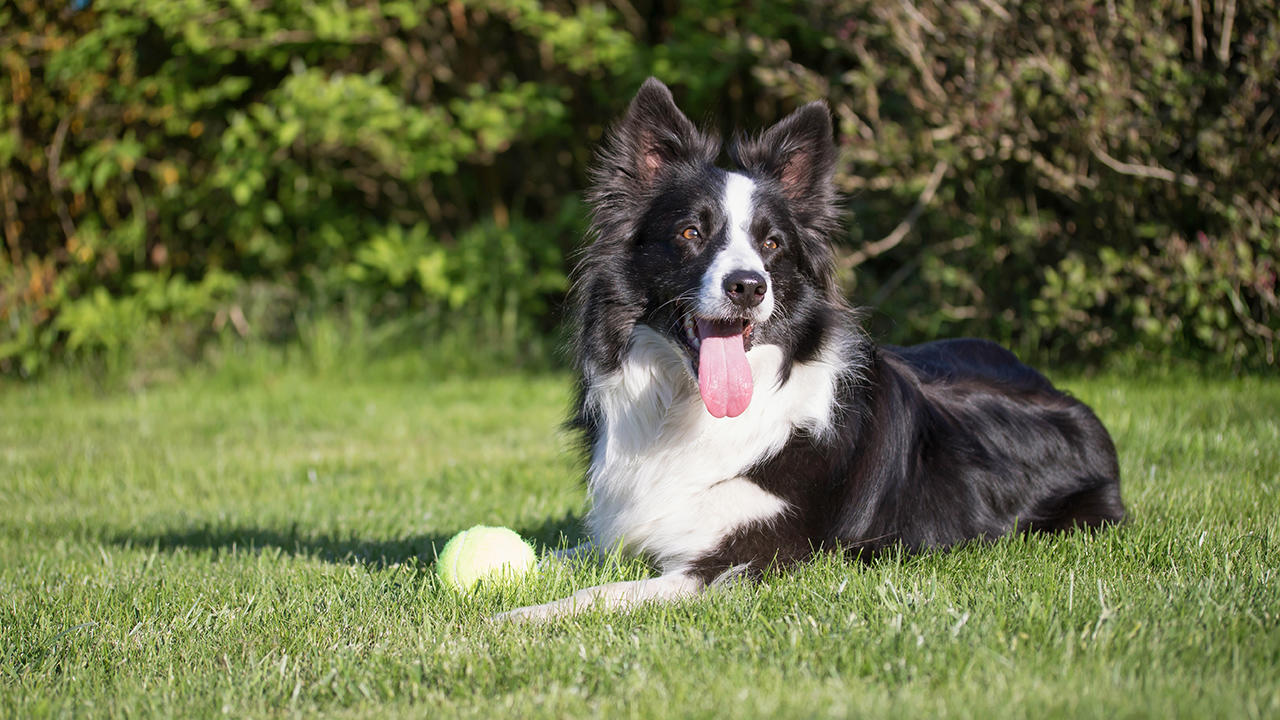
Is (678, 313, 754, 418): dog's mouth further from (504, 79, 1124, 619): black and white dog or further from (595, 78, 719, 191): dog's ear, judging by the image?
(595, 78, 719, 191): dog's ear

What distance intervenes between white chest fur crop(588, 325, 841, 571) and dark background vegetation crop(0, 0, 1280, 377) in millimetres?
3002

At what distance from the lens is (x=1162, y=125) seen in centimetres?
716

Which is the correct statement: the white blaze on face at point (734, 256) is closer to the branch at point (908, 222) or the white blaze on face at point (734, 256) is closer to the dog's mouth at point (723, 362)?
the dog's mouth at point (723, 362)

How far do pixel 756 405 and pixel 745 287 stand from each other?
0.45 meters

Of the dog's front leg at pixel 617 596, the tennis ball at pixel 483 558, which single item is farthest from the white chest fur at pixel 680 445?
the tennis ball at pixel 483 558

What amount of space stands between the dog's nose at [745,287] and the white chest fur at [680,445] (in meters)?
0.27

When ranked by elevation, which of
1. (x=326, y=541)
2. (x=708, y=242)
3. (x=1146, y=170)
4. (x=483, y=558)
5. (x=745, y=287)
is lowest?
(x=326, y=541)

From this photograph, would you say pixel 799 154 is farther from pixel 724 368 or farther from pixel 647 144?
pixel 724 368

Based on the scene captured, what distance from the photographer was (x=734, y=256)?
3.73 metres

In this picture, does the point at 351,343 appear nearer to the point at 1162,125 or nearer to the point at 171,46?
the point at 171,46

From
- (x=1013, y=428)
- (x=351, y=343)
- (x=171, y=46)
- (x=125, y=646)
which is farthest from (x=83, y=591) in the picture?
(x=171, y=46)

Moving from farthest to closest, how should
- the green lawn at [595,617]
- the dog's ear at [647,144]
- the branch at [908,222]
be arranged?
the branch at [908,222] < the dog's ear at [647,144] < the green lawn at [595,617]

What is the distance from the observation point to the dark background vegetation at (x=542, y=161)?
23.6ft

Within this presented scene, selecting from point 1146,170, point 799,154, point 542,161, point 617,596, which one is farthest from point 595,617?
point 542,161
